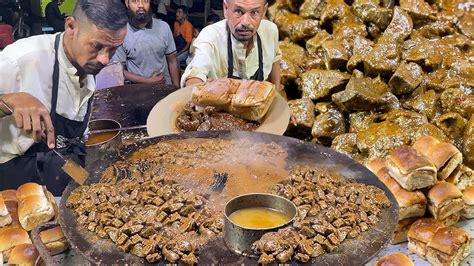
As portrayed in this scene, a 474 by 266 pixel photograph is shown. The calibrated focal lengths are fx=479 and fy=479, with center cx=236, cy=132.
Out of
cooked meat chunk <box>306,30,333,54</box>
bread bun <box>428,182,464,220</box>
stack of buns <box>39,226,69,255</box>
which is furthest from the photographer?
cooked meat chunk <box>306,30,333,54</box>

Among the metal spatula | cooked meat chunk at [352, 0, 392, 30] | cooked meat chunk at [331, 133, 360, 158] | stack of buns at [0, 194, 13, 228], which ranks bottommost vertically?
cooked meat chunk at [331, 133, 360, 158]

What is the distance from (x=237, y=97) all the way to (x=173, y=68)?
1780 mm

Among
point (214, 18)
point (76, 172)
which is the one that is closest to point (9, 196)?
point (76, 172)

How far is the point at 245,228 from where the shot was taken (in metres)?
1.93

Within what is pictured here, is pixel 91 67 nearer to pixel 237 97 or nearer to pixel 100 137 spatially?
pixel 100 137

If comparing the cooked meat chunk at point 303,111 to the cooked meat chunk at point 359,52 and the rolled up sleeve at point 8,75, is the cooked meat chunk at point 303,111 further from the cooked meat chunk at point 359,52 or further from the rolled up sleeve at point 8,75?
the rolled up sleeve at point 8,75

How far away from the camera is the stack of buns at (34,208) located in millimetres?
2596

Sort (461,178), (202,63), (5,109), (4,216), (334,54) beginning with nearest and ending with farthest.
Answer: (4,216) < (5,109) < (461,178) < (202,63) < (334,54)

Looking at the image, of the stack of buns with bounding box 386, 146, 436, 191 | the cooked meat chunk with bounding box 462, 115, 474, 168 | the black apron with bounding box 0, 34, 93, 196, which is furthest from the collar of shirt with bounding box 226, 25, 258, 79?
the cooked meat chunk with bounding box 462, 115, 474, 168

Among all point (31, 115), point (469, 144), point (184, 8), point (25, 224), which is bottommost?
point (469, 144)

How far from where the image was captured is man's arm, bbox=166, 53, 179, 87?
16.5ft

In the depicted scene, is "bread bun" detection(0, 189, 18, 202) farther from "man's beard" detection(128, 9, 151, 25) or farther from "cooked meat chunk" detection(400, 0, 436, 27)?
"cooked meat chunk" detection(400, 0, 436, 27)

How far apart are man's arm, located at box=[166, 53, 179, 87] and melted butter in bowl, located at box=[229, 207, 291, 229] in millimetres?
2990

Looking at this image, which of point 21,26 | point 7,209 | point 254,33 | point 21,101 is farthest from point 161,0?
point 7,209
